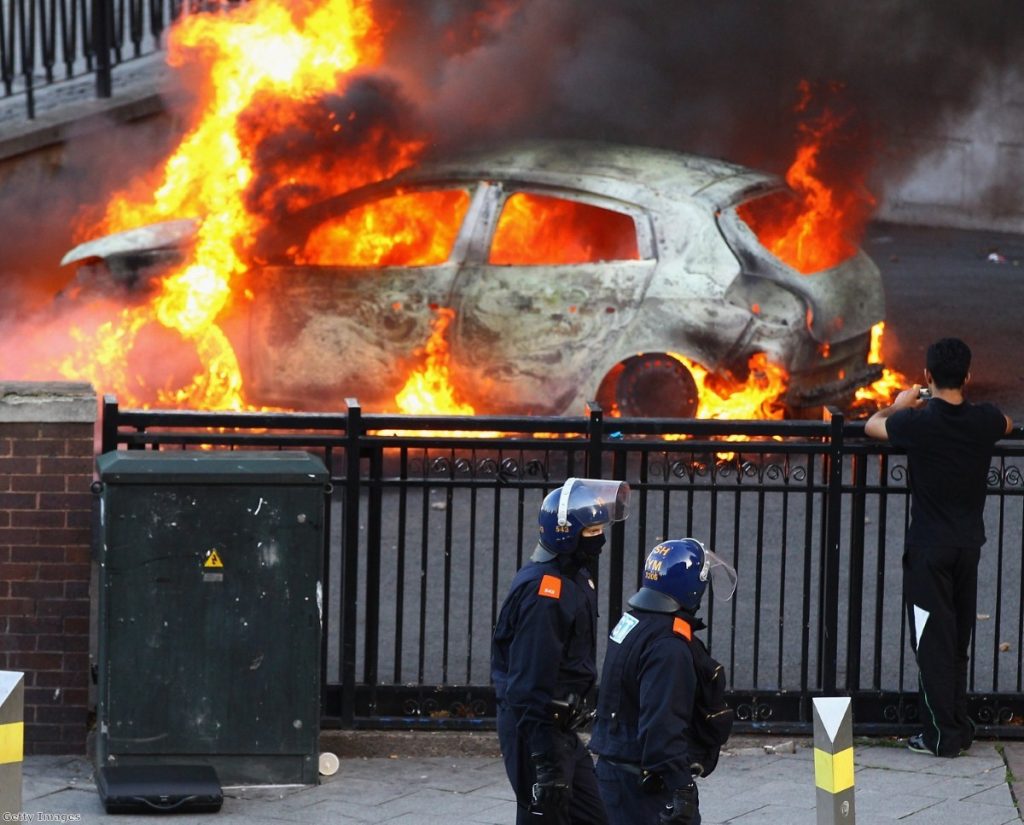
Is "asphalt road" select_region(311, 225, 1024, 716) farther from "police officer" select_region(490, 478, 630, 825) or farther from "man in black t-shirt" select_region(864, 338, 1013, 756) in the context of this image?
"police officer" select_region(490, 478, 630, 825)

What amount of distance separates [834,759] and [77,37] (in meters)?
13.3

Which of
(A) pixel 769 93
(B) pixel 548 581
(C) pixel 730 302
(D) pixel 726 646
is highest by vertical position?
(A) pixel 769 93

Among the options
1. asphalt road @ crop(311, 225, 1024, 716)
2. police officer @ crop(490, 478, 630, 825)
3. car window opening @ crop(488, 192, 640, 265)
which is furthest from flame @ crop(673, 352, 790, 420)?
police officer @ crop(490, 478, 630, 825)

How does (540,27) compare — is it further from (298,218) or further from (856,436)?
(856,436)

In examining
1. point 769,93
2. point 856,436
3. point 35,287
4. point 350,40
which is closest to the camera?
point 856,436

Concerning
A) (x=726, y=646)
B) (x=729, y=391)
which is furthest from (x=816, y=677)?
(x=729, y=391)

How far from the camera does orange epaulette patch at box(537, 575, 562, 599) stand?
18.7 feet

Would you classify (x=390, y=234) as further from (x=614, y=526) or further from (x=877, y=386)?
(x=614, y=526)

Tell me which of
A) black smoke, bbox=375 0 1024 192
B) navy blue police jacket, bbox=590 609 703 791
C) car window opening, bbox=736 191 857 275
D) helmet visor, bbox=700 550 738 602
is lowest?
navy blue police jacket, bbox=590 609 703 791

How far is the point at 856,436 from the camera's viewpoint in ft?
25.5

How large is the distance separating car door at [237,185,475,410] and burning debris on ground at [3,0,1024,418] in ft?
0.05

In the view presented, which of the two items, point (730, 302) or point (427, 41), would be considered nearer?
point (730, 302)

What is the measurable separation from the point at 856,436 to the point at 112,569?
2.90m

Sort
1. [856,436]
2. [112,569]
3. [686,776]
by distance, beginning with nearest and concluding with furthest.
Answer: [686,776] → [112,569] → [856,436]
